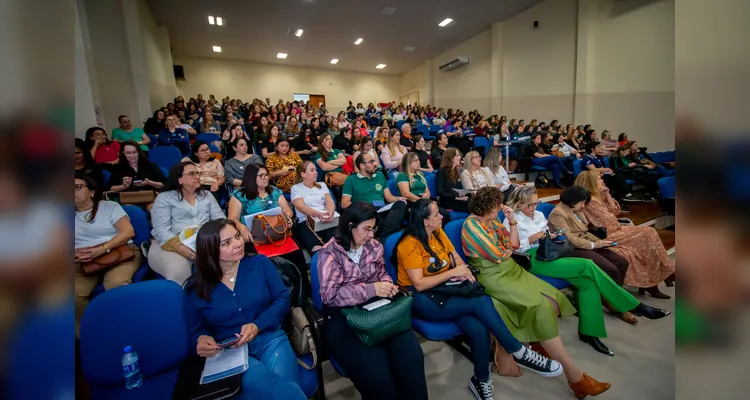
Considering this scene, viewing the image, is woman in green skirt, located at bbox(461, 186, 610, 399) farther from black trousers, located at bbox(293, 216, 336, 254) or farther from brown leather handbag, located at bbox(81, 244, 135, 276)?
brown leather handbag, located at bbox(81, 244, 135, 276)

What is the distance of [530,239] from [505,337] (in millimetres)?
934

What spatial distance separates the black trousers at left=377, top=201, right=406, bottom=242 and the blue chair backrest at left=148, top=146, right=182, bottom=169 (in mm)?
2794

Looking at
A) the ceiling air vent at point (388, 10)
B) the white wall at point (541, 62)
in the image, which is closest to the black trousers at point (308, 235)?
the ceiling air vent at point (388, 10)

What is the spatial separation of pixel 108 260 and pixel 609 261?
3346mm

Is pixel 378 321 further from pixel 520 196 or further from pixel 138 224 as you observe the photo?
pixel 138 224

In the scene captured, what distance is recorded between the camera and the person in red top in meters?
3.53

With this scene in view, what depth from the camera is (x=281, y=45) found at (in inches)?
449

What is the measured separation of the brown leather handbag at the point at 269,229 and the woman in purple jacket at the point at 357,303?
A: 2.16 feet

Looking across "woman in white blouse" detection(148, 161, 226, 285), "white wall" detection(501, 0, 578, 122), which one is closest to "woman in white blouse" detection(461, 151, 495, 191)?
"woman in white blouse" detection(148, 161, 226, 285)

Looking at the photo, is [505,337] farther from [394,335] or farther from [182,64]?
[182,64]

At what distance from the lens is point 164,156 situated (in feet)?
13.4

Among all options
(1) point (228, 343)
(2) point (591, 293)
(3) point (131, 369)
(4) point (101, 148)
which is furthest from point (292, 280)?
(4) point (101, 148)

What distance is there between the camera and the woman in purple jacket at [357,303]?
1504 mm
